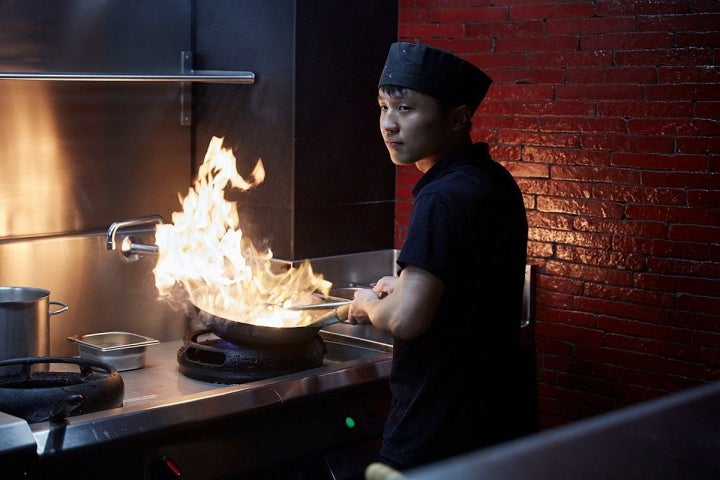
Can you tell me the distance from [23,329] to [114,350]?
0.40 m

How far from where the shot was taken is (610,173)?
3828 mm

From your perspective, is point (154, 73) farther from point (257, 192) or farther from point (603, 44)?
point (603, 44)

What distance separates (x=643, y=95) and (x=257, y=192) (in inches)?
57.5

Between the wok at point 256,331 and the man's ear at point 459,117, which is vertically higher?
the man's ear at point 459,117

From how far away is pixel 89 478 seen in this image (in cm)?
257

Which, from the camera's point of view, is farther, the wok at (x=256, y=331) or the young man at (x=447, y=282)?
the wok at (x=256, y=331)

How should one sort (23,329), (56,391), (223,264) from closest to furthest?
(56,391)
(23,329)
(223,264)

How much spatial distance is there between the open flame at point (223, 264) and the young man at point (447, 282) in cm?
65

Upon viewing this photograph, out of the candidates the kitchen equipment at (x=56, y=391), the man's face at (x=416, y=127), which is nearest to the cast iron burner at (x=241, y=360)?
the kitchen equipment at (x=56, y=391)

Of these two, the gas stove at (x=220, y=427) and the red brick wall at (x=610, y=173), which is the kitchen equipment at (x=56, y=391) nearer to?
the gas stove at (x=220, y=427)

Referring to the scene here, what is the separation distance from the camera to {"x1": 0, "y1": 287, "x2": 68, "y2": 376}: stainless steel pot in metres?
2.94

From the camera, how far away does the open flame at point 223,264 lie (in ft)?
11.1

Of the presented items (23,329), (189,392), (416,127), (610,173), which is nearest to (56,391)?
(23,329)

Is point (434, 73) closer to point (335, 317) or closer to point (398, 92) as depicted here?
point (398, 92)
